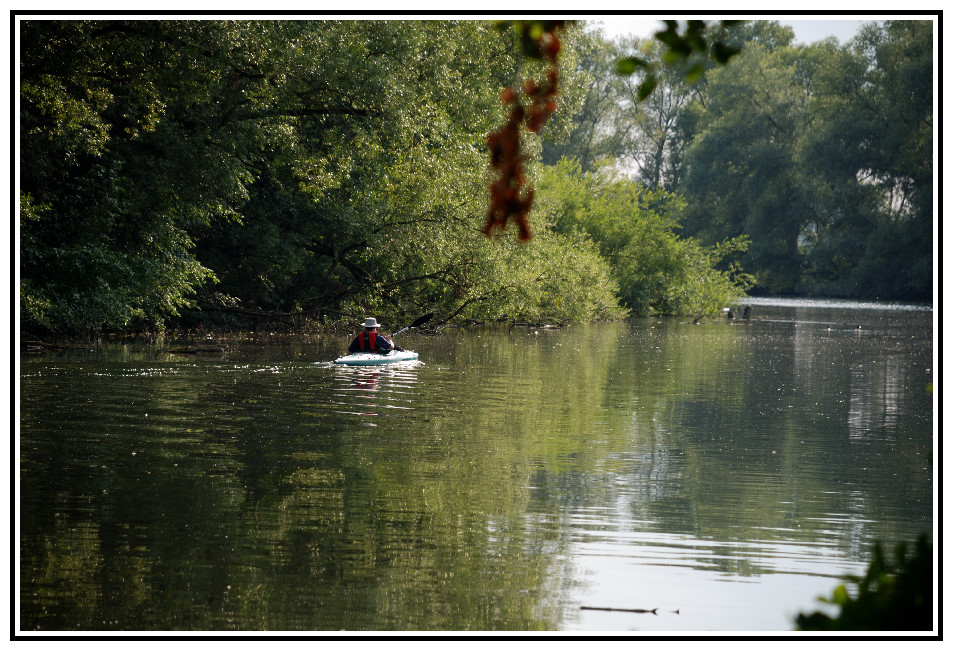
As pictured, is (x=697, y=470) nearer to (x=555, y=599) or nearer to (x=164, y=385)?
(x=555, y=599)

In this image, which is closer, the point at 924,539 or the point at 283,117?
the point at 924,539

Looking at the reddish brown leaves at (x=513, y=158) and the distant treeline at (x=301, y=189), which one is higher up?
the distant treeline at (x=301, y=189)

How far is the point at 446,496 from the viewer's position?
32.6 feet

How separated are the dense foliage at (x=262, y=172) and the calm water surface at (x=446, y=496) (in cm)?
368

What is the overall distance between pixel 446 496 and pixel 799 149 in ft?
197

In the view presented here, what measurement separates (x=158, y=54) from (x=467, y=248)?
11892mm

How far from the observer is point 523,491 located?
10.2m

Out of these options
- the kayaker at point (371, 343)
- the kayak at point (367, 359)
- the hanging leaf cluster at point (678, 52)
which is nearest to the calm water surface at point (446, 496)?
the kayak at point (367, 359)

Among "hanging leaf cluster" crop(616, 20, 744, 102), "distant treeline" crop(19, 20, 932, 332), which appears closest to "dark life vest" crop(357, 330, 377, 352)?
"distant treeline" crop(19, 20, 932, 332)

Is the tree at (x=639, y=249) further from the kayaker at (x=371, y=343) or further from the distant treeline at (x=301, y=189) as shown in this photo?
the kayaker at (x=371, y=343)

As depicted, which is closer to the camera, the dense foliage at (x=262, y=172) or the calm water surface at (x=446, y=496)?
the calm water surface at (x=446, y=496)

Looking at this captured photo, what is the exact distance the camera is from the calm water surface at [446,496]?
6852 millimetres

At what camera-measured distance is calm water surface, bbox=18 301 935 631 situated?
685cm

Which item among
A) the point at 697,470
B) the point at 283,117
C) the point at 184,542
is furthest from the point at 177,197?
the point at 184,542
